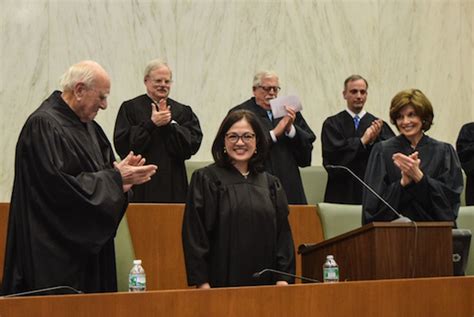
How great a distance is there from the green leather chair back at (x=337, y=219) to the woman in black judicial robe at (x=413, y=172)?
547 millimetres

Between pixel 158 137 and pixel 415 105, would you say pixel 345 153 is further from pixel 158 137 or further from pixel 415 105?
pixel 415 105

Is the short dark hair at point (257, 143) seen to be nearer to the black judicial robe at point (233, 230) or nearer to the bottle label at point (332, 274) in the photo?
the black judicial robe at point (233, 230)

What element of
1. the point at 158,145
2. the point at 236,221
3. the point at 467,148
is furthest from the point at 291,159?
the point at 236,221

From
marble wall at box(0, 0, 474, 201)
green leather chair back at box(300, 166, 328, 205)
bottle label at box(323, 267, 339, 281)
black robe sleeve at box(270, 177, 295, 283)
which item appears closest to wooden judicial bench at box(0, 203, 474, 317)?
bottle label at box(323, 267, 339, 281)

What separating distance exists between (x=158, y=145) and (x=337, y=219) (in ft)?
5.18

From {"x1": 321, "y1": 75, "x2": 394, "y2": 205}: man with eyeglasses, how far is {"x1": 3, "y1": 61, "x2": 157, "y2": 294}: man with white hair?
299 centimetres

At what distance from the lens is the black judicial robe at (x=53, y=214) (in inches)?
181

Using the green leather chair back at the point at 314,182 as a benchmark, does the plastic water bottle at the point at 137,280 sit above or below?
below

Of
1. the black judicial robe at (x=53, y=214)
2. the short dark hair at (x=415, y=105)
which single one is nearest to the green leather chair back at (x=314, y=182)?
the short dark hair at (x=415, y=105)

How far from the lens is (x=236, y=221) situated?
16.6 feet

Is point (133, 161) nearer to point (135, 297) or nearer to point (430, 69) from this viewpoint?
point (135, 297)

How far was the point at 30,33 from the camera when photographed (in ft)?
28.8

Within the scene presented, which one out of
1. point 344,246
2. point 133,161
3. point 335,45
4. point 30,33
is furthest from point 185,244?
point 335,45

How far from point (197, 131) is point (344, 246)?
8.36ft
